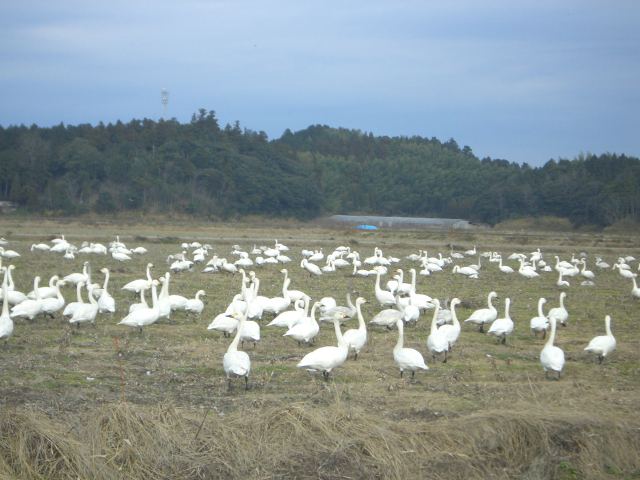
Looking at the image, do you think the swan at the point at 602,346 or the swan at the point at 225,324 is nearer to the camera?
the swan at the point at 602,346

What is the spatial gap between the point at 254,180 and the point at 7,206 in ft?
70.2

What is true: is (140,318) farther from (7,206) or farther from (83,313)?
(7,206)

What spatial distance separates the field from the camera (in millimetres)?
8023

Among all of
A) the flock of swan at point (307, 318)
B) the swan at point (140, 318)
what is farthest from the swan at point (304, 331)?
the swan at point (140, 318)

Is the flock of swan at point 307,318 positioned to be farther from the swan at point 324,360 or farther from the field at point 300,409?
the field at point 300,409

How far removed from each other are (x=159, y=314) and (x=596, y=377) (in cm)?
721

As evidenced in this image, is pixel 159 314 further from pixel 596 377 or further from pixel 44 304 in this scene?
pixel 596 377

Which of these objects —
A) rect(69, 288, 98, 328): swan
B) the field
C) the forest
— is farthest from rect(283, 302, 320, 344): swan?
the forest

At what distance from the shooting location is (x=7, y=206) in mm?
69000

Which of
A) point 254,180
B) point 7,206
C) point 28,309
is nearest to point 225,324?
point 28,309

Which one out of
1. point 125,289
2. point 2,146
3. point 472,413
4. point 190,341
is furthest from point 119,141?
point 472,413

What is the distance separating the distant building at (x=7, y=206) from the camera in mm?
67169

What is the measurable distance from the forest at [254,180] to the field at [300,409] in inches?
2227

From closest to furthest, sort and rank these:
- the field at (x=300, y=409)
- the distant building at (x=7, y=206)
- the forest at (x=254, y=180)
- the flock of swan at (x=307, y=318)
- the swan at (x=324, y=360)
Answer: the field at (x=300, y=409) → the swan at (x=324, y=360) → the flock of swan at (x=307, y=318) → the distant building at (x=7, y=206) → the forest at (x=254, y=180)
